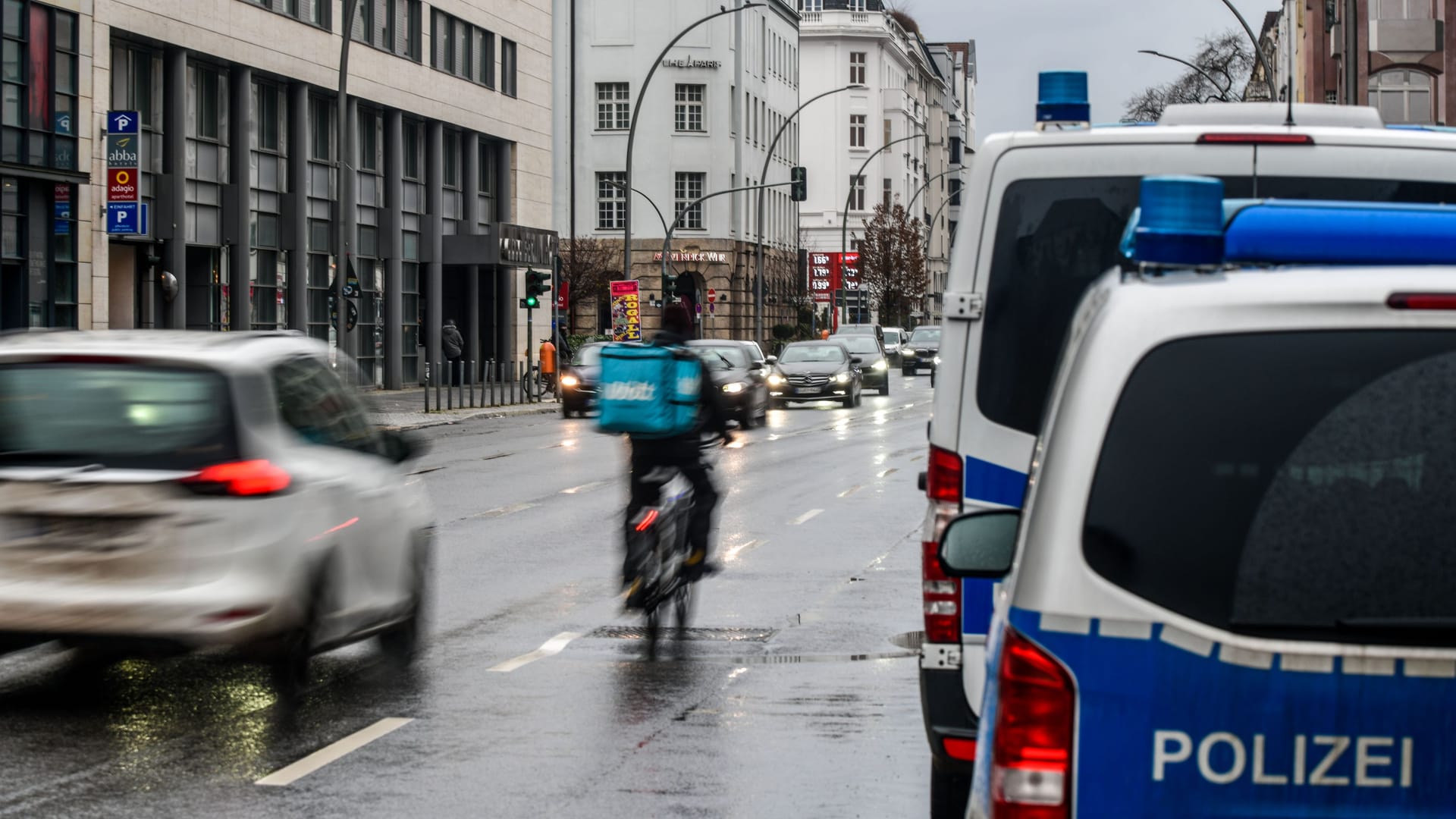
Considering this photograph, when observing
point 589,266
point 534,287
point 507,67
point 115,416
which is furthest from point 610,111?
point 115,416

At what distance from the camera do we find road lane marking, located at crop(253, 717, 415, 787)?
7.26m

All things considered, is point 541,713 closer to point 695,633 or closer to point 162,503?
point 162,503

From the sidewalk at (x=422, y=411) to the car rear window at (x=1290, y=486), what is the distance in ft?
98.8

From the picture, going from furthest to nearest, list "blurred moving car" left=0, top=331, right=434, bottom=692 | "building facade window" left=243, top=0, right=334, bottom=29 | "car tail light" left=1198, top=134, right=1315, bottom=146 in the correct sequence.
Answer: "building facade window" left=243, top=0, right=334, bottom=29, "blurred moving car" left=0, top=331, right=434, bottom=692, "car tail light" left=1198, top=134, right=1315, bottom=146

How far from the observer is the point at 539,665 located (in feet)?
32.8

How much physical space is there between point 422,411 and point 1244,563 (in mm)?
38139

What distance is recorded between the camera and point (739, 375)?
36781 millimetres

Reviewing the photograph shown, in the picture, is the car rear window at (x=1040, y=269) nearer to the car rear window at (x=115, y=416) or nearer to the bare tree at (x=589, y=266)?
the car rear window at (x=115, y=416)

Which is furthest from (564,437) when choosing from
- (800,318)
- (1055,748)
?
(800,318)

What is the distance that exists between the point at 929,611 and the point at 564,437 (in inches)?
1019

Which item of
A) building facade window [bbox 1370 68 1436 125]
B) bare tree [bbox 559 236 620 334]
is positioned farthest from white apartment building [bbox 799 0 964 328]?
building facade window [bbox 1370 68 1436 125]

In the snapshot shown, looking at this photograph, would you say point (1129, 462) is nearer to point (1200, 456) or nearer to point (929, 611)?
point (1200, 456)

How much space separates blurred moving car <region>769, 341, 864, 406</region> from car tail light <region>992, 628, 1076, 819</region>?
131 feet

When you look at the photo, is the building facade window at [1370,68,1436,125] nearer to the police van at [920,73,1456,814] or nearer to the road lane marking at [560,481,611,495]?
the road lane marking at [560,481,611,495]
